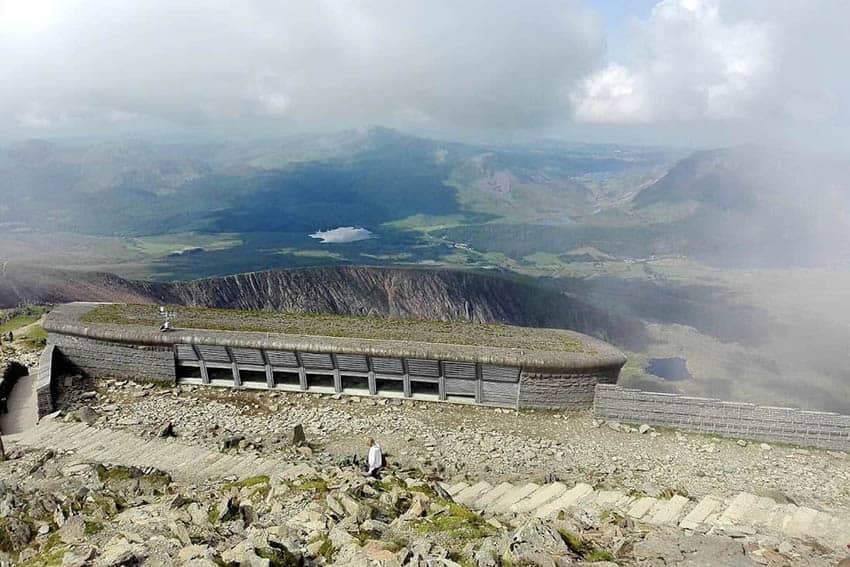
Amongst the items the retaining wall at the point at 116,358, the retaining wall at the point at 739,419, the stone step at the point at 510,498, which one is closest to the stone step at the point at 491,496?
the stone step at the point at 510,498

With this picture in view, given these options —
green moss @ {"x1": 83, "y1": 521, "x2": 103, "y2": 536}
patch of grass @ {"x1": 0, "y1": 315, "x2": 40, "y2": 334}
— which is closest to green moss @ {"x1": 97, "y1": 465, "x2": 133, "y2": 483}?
green moss @ {"x1": 83, "y1": 521, "x2": 103, "y2": 536}

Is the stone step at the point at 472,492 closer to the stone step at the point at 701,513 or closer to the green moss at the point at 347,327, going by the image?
the stone step at the point at 701,513

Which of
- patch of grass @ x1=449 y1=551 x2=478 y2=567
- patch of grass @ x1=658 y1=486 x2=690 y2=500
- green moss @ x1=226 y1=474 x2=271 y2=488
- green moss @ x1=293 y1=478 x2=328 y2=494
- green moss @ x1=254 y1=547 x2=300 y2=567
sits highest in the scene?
green moss @ x1=254 y1=547 x2=300 y2=567

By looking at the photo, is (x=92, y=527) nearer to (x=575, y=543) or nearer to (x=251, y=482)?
(x=251, y=482)

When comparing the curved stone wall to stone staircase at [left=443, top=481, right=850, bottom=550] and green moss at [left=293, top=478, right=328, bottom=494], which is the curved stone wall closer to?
stone staircase at [left=443, top=481, right=850, bottom=550]

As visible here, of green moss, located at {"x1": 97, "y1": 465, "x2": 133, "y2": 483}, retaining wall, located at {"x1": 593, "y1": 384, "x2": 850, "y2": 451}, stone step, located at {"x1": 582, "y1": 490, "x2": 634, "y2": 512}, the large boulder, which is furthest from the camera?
retaining wall, located at {"x1": 593, "y1": 384, "x2": 850, "y2": 451}
